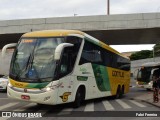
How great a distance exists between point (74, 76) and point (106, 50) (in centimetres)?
563

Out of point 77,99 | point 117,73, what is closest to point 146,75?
point 117,73

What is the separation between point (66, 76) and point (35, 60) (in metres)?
1.39

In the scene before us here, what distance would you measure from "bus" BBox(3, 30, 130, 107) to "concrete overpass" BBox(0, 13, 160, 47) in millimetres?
24735

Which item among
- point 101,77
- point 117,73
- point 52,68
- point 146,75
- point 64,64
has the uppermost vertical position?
point 64,64

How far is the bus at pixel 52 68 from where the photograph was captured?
14125mm

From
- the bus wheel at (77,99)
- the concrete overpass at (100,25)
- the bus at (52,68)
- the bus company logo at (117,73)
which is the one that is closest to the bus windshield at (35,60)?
the bus at (52,68)

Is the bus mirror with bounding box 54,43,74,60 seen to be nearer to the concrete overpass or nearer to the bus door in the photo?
the bus door

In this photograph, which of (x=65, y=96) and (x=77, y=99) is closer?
(x=65, y=96)

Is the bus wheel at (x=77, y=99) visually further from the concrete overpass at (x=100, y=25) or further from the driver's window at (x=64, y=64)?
the concrete overpass at (x=100, y=25)

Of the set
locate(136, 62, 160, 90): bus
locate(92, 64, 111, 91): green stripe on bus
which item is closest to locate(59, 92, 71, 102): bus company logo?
locate(92, 64, 111, 91): green stripe on bus

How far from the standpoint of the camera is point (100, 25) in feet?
141

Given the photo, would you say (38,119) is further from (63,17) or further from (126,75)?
(63,17)

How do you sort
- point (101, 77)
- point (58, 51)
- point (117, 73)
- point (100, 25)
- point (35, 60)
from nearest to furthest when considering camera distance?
point (58, 51) < point (35, 60) < point (101, 77) < point (117, 73) < point (100, 25)

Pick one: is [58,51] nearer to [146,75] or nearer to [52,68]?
[52,68]
